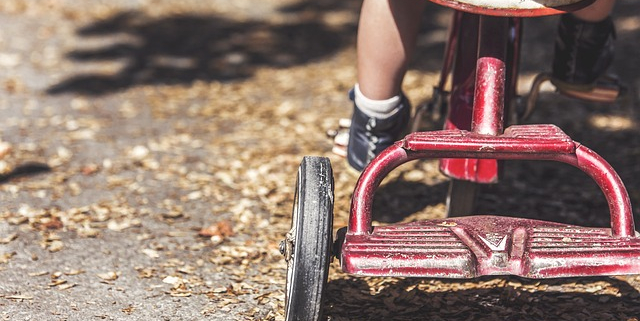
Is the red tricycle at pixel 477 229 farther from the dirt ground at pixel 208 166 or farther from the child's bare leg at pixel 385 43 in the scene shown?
the dirt ground at pixel 208 166

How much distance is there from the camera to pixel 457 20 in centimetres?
279

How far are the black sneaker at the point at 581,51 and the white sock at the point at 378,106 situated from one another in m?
0.58

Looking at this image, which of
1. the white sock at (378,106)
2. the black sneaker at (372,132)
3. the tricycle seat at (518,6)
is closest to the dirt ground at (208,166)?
the black sneaker at (372,132)

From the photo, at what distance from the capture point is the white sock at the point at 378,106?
269 cm

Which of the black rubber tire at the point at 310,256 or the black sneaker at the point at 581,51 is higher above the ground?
the black sneaker at the point at 581,51

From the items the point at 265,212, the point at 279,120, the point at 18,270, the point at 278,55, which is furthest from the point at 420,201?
the point at 278,55

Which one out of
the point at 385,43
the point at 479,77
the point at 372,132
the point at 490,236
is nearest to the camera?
the point at 490,236

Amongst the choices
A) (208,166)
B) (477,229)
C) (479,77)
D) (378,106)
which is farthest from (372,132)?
(208,166)

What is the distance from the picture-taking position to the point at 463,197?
2.74 meters

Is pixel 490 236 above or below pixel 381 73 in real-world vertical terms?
below

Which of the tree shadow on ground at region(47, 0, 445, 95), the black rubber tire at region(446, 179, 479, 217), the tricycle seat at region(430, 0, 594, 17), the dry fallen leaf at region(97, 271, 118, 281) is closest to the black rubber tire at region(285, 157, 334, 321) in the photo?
the tricycle seat at region(430, 0, 594, 17)

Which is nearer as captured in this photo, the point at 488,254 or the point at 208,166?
the point at 488,254

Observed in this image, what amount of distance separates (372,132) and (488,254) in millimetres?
757

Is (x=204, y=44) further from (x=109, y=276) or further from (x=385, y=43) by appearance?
(x=385, y=43)
